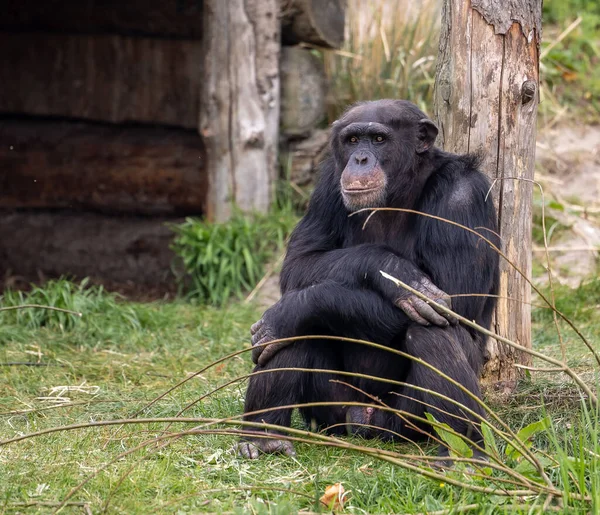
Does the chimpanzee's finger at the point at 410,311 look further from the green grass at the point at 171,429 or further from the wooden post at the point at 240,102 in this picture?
the wooden post at the point at 240,102

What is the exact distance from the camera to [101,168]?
8281 mm

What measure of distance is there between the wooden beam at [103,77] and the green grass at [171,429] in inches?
87.7

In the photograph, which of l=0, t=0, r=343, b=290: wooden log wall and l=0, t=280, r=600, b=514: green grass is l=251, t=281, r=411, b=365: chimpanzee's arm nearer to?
l=0, t=280, r=600, b=514: green grass

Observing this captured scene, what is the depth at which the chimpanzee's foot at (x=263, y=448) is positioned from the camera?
12.3ft

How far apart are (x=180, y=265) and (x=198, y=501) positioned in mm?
5028

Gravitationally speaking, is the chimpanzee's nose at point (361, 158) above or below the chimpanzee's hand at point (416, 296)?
above

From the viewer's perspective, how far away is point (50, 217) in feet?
28.2

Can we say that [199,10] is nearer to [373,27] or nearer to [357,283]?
[373,27]

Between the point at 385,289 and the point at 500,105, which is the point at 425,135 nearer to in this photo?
the point at 500,105

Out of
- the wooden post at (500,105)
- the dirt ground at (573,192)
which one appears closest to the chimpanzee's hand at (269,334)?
the wooden post at (500,105)

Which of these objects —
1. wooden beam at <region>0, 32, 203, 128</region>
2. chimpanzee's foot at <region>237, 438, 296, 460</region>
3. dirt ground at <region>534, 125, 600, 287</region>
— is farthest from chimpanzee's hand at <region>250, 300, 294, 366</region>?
wooden beam at <region>0, 32, 203, 128</region>

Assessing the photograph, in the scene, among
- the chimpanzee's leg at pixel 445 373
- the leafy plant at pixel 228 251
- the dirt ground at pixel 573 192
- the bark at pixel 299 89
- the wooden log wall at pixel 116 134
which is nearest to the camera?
the chimpanzee's leg at pixel 445 373

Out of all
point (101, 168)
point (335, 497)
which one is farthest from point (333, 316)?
point (101, 168)

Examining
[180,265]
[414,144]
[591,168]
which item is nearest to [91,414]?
[414,144]
